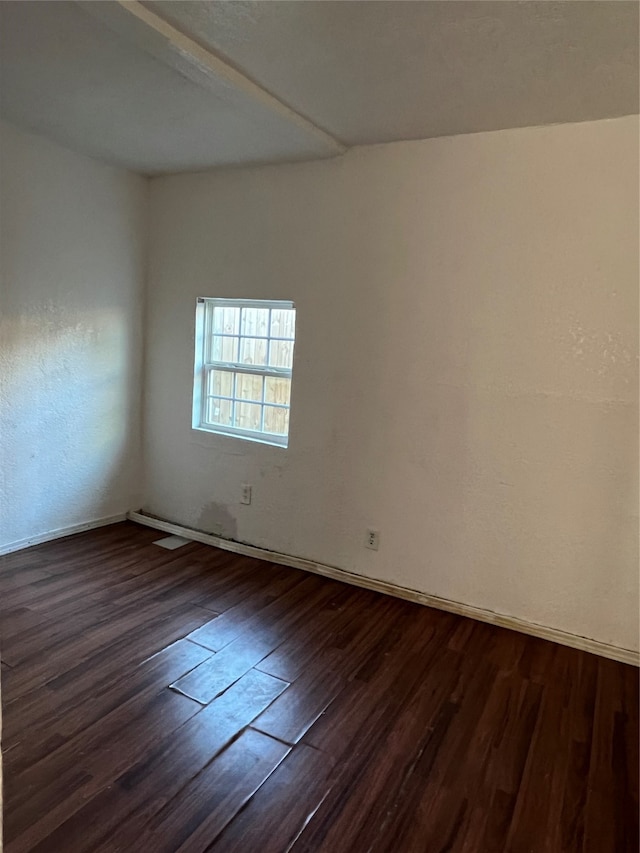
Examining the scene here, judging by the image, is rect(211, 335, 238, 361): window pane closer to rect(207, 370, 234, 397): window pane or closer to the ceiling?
rect(207, 370, 234, 397): window pane

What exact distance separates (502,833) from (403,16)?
2.61m

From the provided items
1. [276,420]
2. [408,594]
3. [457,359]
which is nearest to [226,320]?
[276,420]

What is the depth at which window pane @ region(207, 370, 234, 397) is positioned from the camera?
12.8 ft

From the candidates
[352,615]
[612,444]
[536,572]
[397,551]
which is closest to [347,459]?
[397,551]

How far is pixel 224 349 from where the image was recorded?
12.8 feet

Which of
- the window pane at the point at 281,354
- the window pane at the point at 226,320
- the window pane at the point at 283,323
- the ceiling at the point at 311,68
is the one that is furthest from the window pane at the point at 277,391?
the ceiling at the point at 311,68

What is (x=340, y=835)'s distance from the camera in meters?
1.62

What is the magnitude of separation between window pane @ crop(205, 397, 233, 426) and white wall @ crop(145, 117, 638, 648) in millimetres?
274

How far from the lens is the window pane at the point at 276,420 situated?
143 inches

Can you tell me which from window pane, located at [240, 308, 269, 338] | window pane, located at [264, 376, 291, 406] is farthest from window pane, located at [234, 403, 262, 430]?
window pane, located at [240, 308, 269, 338]

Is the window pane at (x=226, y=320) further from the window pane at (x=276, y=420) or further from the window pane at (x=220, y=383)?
the window pane at (x=276, y=420)

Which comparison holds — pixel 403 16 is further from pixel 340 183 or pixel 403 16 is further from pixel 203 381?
pixel 203 381

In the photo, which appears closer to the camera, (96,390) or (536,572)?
(536,572)

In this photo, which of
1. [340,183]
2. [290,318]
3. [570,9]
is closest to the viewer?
[570,9]
